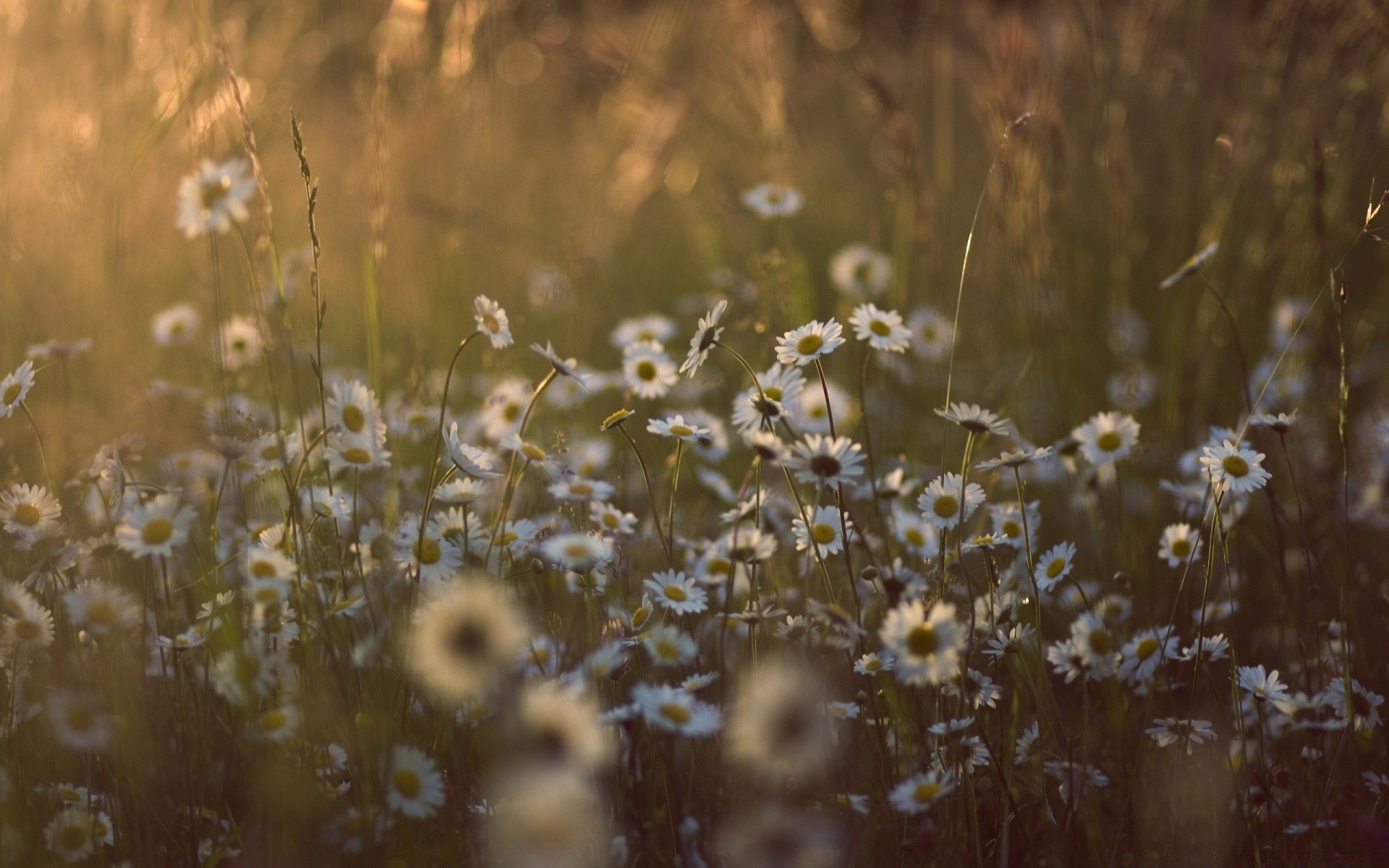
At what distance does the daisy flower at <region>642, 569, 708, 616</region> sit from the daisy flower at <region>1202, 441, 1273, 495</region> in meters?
0.60

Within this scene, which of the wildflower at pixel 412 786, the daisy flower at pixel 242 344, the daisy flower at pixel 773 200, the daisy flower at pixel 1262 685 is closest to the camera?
the wildflower at pixel 412 786

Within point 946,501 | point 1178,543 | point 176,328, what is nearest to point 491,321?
point 946,501

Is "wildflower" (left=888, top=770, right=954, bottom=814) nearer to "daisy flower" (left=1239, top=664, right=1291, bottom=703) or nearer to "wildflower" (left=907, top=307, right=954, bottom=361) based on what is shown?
"daisy flower" (left=1239, top=664, right=1291, bottom=703)

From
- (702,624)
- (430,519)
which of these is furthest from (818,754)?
(430,519)

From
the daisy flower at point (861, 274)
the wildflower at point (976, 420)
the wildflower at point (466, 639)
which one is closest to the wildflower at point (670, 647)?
the wildflower at point (466, 639)

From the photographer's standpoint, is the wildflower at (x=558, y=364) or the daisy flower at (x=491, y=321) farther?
the daisy flower at (x=491, y=321)

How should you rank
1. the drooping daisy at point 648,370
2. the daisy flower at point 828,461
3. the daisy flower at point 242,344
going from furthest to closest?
1. the daisy flower at point 242,344
2. the drooping daisy at point 648,370
3. the daisy flower at point 828,461

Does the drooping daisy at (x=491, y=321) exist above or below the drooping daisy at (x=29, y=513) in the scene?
above

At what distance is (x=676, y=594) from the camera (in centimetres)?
120

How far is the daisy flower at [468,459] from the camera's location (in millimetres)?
1099

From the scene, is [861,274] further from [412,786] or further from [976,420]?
[412,786]

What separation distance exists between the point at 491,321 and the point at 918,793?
73cm

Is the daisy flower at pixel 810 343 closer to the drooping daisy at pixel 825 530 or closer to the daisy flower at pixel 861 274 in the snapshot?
the drooping daisy at pixel 825 530

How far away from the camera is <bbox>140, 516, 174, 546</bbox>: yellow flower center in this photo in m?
0.97
